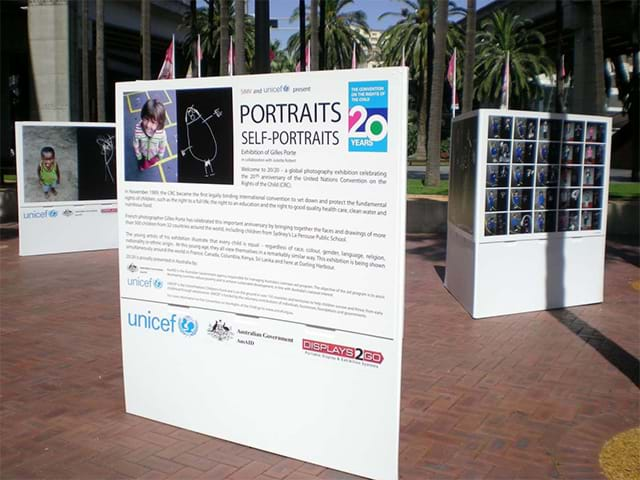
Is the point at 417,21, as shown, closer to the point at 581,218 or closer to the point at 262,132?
the point at 581,218

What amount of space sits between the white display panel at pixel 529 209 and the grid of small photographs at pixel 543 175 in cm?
1

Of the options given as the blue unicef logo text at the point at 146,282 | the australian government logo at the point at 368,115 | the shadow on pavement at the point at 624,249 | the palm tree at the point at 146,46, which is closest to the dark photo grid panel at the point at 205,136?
the blue unicef logo text at the point at 146,282

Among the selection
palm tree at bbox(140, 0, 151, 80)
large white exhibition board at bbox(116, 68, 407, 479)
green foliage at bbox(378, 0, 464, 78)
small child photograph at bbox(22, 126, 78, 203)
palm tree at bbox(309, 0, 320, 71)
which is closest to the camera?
large white exhibition board at bbox(116, 68, 407, 479)

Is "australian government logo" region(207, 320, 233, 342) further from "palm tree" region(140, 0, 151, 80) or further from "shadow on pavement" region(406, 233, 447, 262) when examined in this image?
"palm tree" region(140, 0, 151, 80)

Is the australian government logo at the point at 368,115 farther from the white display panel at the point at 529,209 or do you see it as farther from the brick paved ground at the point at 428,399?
the white display panel at the point at 529,209

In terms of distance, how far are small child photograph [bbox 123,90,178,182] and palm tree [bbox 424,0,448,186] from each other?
655 inches

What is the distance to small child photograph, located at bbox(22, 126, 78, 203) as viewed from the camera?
40.3 ft

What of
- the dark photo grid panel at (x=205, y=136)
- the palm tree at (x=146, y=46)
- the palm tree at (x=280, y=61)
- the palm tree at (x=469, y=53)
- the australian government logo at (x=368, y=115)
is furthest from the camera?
the palm tree at (x=280, y=61)

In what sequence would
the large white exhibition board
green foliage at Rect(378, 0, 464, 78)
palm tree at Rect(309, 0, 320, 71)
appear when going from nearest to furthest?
the large white exhibition board
palm tree at Rect(309, 0, 320, 71)
green foliage at Rect(378, 0, 464, 78)

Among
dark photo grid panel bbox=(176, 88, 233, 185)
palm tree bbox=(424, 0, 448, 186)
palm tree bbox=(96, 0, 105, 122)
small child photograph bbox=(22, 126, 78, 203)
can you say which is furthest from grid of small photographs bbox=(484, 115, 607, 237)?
palm tree bbox=(96, 0, 105, 122)

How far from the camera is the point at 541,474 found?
4266mm

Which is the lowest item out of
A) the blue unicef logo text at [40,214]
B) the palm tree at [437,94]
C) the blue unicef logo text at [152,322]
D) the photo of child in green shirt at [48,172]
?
the blue unicef logo text at [152,322]

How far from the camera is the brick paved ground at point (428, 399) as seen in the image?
14.5ft

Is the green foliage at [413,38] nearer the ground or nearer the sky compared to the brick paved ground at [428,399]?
nearer the sky
